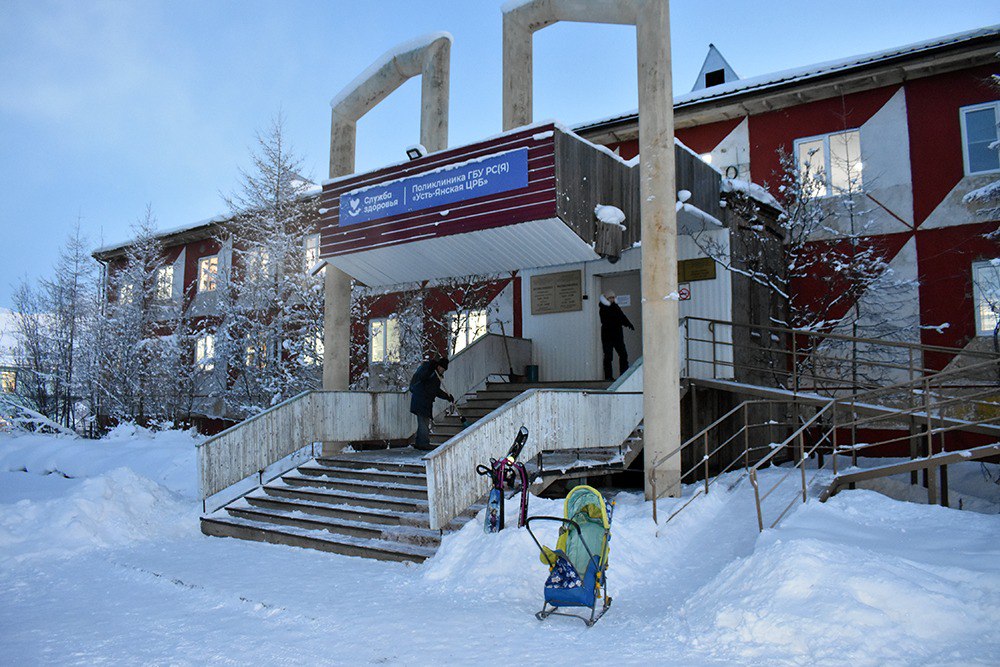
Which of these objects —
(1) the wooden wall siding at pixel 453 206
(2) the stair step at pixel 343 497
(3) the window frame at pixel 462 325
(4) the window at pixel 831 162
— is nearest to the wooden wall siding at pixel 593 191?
(1) the wooden wall siding at pixel 453 206

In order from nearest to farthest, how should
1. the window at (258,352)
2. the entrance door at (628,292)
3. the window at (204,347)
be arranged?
the entrance door at (628,292), the window at (258,352), the window at (204,347)

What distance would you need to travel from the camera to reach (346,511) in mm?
9938

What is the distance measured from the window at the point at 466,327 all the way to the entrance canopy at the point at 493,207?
6.38 meters

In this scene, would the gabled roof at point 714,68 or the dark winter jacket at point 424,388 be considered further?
the gabled roof at point 714,68

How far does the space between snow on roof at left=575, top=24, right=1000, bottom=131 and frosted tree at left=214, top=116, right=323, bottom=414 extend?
8673 millimetres

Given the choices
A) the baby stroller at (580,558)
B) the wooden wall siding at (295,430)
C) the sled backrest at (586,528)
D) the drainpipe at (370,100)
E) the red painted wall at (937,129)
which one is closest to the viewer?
the baby stroller at (580,558)

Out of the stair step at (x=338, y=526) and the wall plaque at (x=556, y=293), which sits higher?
the wall plaque at (x=556, y=293)

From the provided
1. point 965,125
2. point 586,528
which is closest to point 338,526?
point 586,528

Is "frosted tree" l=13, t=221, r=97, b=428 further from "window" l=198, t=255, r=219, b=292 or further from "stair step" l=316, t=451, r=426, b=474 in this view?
"stair step" l=316, t=451, r=426, b=474

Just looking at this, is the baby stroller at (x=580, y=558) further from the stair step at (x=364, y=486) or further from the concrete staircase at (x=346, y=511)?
the stair step at (x=364, y=486)

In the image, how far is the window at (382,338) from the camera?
22.3 metres

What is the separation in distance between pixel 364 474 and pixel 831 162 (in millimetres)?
12089

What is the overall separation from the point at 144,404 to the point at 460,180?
1711cm

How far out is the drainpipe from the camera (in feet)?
45.3
